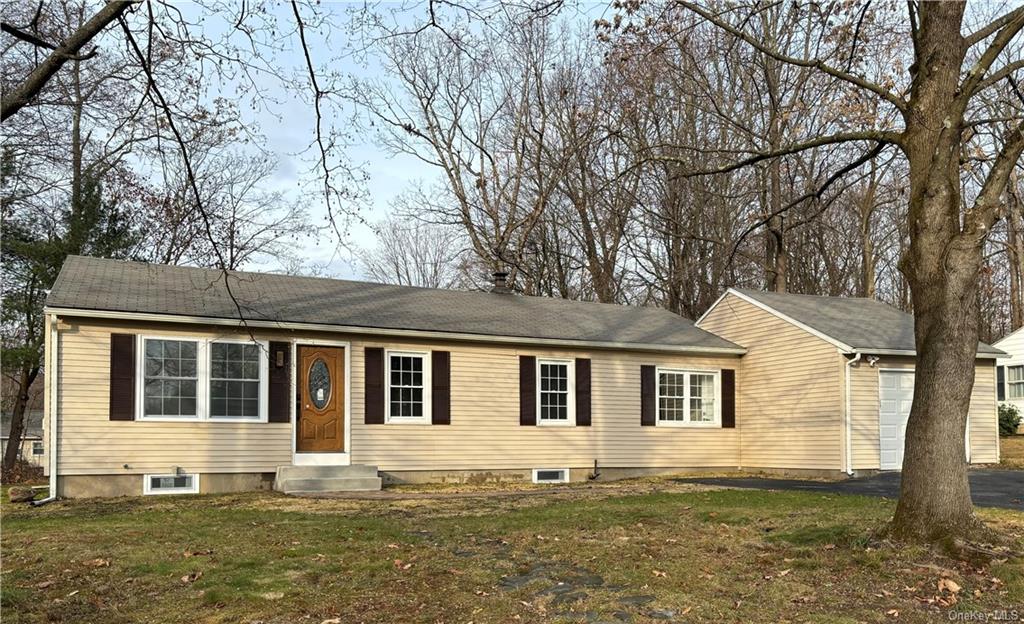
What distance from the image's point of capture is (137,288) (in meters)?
15.5

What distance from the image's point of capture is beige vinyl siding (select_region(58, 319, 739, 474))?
550 inches

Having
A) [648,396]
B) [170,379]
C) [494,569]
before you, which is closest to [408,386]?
[170,379]

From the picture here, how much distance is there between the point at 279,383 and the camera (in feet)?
50.5

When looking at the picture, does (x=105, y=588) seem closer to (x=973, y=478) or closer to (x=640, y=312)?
(x=973, y=478)

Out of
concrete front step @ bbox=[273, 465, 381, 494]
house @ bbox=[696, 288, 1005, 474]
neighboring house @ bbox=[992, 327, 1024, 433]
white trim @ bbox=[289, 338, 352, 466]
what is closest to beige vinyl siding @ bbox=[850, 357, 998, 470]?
house @ bbox=[696, 288, 1005, 474]

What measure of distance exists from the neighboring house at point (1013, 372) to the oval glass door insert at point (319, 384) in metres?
23.1

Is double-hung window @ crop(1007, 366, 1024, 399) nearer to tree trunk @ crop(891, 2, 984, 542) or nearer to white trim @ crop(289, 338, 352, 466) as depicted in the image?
white trim @ crop(289, 338, 352, 466)

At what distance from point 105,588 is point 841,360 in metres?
14.7

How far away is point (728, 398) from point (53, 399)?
13.5 metres

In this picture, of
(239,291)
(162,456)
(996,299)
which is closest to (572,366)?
(239,291)

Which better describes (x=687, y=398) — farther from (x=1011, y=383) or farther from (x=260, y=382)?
(x=1011, y=383)

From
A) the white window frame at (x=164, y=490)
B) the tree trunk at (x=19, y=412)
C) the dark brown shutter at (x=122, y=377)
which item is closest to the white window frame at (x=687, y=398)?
the white window frame at (x=164, y=490)

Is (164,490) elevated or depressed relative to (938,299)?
depressed

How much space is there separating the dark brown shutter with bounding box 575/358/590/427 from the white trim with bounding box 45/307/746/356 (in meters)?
0.47
